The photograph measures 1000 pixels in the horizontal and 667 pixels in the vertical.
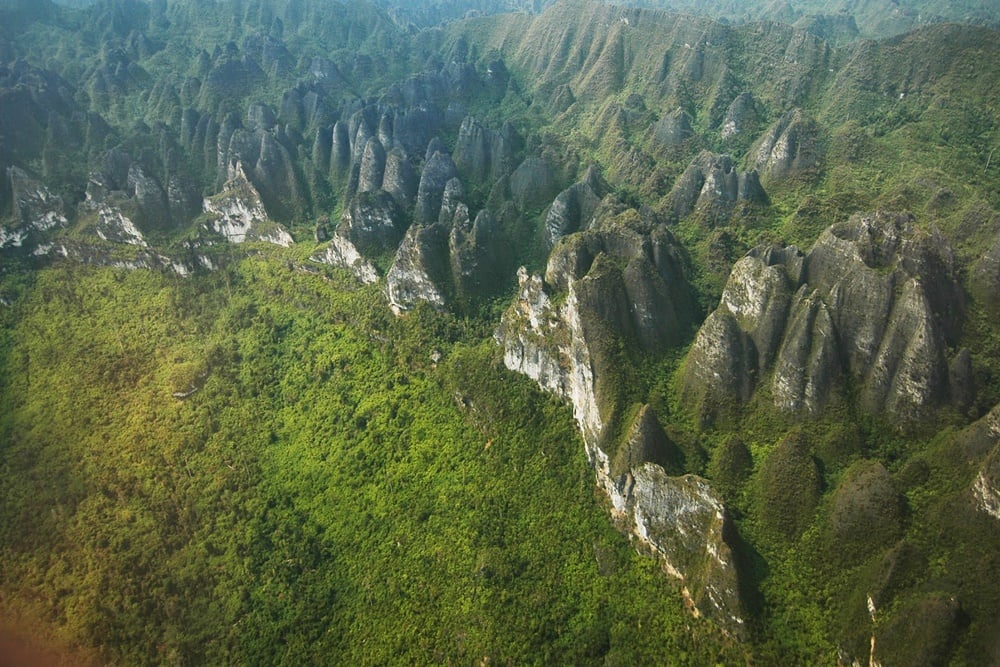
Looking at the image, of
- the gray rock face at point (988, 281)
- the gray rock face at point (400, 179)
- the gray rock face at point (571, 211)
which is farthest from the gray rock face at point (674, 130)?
the gray rock face at point (988, 281)

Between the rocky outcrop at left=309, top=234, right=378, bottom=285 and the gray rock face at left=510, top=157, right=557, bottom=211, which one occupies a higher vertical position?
the gray rock face at left=510, top=157, right=557, bottom=211

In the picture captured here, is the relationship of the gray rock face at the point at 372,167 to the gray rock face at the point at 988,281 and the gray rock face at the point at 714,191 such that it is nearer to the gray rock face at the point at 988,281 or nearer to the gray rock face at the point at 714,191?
the gray rock face at the point at 714,191

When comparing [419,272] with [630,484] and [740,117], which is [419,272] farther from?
[740,117]

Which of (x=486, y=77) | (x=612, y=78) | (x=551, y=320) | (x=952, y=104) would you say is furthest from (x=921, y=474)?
(x=486, y=77)

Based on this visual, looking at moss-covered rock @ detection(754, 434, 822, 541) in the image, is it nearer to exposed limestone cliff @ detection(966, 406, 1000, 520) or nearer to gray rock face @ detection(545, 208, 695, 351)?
exposed limestone cliff @ detection(966, 406, 1000, 520)

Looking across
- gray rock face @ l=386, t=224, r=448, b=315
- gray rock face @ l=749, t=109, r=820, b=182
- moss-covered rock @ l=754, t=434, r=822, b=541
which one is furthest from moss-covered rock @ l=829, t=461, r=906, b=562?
gray rock face @ l=749, t=109, r=820, b=182

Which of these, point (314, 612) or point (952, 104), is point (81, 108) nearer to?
point (314, 612)
